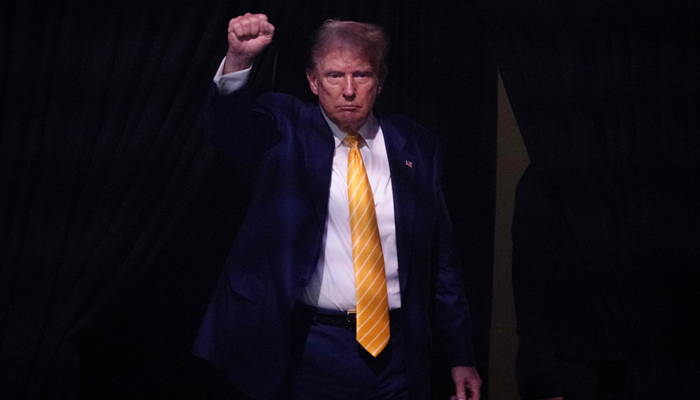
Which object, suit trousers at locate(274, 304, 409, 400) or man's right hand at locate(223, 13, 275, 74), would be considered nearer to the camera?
man's right hand at locate(223, 13, 275, 74)

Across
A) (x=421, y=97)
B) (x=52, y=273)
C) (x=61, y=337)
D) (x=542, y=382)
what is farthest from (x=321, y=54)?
(x=542, y=382)

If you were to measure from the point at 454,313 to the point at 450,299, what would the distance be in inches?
1.7

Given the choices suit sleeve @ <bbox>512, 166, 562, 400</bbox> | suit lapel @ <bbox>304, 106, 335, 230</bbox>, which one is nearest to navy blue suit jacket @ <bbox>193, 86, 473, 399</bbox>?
suit lapel @ <bbox>304, 106, 335, 230</bbox>

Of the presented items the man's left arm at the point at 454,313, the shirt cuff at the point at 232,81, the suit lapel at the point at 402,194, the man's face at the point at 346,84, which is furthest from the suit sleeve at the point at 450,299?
the shirt cuff at the point at 232,81

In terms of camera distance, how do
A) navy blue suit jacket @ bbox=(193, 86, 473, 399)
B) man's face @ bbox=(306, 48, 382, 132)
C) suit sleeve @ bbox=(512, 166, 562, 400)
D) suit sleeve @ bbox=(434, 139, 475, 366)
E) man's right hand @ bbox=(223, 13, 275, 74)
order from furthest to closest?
suit sleeve @ bbox=(512, 166, 562, 400)
suit sleeve @ bbox=(434, 139, 475, 366)
man's face @ bbox=(306, 48, 382, 132)
navy blue suit jacket @ bbox=(193, 86, 473, 399)
man's right hand @ bbox=(223, 13, 275, 74)

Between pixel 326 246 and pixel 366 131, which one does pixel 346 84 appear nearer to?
pixel 366 131

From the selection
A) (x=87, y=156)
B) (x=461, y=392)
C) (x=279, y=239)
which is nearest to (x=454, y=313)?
(x=461, y=392)

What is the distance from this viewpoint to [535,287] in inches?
74.9

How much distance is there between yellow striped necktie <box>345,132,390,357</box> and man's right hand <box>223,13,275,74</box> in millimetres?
421

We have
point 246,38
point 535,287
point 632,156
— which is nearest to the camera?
point 246,38

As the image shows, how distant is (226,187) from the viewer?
1.95 m

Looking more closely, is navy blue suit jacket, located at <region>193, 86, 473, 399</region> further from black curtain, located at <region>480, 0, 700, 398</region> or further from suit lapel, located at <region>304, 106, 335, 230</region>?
black curtain, located at <region>480, 0, 700, 398</region>

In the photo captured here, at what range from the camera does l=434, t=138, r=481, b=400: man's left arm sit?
1.64 m

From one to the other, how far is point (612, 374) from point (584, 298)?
25 cm
